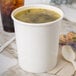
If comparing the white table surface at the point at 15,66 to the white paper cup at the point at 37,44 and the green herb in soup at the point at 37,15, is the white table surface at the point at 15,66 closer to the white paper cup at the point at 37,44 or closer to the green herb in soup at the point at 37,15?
the white paper cup at the point at 37,44

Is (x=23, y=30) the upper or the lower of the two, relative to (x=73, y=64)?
upper

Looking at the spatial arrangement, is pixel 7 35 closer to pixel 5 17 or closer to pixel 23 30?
pixel 5 17

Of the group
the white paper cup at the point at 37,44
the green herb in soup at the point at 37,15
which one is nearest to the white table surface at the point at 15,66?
the white paper cup at the point at 37,44

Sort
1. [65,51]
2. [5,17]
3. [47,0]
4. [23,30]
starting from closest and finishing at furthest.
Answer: [23,30]
[65,51]
[5,17]
[47,0]

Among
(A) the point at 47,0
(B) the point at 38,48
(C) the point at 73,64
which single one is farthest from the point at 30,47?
(A) the point at 47,0

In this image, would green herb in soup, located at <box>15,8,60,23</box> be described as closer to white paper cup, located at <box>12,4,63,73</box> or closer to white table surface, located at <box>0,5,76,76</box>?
white paper cup, located at <box>12,4,63,73</box>
